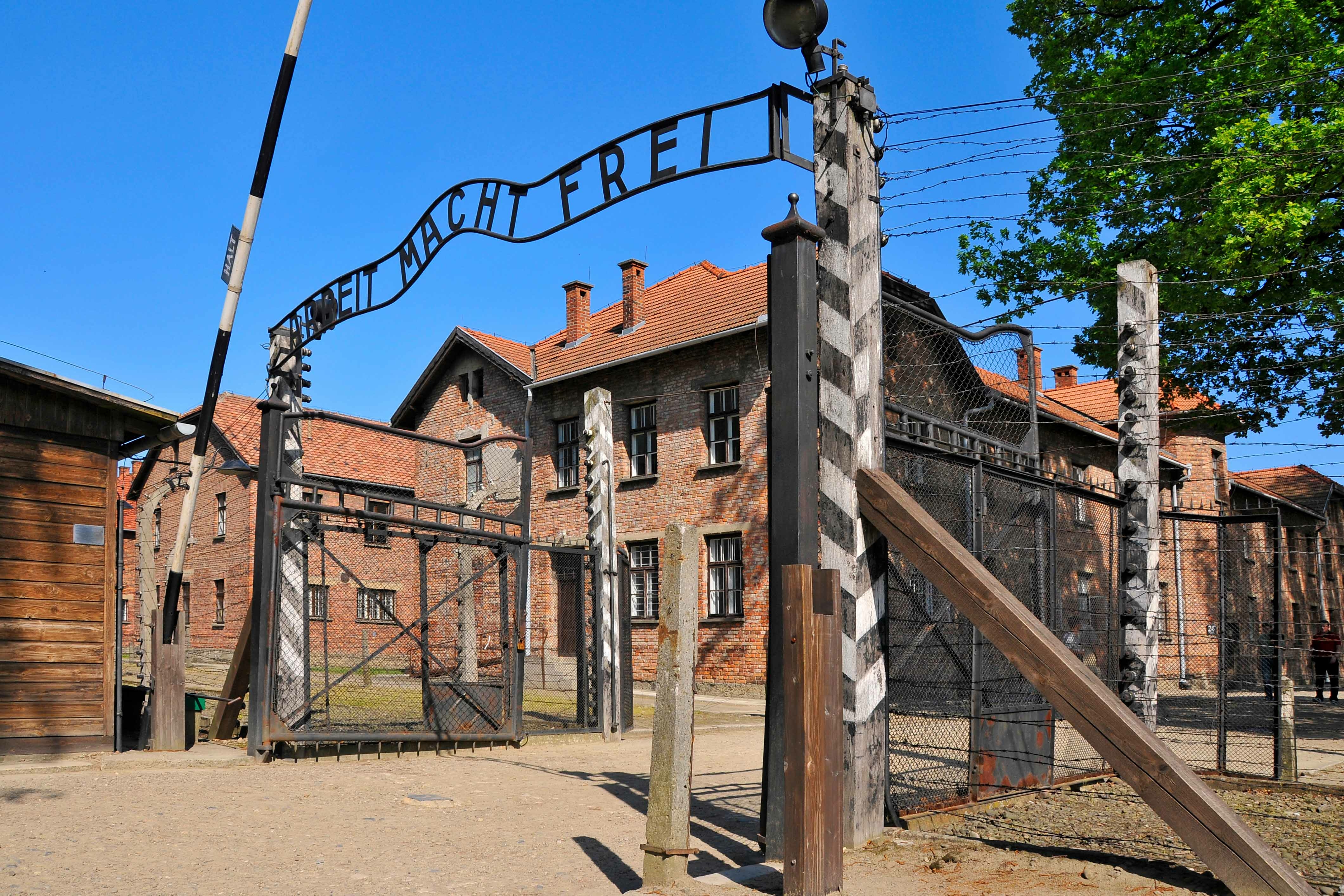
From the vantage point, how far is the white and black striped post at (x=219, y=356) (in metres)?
10.2

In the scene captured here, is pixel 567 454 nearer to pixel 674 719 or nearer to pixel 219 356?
pixel 219 356

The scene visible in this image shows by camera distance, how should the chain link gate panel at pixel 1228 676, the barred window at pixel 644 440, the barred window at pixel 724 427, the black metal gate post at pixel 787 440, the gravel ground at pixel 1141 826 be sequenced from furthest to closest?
the barred window at pixel 644 440 → the barred window at pixel 724 427 → the chain link gate panel at pixel 1228 676 → the gravel ground at pixel 1141 826 → the black metal gate post at pixel 787 440

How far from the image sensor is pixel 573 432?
25.9 m

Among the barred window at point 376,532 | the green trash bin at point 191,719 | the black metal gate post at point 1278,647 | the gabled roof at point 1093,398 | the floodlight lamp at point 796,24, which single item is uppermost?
the gabled roof at point 1093,398

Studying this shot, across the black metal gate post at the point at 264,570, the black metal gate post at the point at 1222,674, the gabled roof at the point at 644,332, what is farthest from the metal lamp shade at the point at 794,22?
the gabled roof at the point at 644,332

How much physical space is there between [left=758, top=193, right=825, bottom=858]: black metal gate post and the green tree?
309 inches

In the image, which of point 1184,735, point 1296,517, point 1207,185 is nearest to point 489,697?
point 1184,735

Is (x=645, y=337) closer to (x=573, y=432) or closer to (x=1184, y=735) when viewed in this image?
(x=573, y=432)

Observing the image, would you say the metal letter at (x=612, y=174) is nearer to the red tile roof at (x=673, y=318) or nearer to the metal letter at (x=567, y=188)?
the metal letter at (x=567, y=188)

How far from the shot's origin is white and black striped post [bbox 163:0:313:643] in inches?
402

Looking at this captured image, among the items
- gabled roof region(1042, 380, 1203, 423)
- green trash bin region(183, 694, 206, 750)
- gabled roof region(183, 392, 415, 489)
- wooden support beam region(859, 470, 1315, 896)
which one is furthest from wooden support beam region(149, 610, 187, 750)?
gabled roof region(1042, 380, 1203, 423)

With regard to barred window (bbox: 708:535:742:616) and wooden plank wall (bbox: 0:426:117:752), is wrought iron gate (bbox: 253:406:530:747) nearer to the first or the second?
wooden plank wall (bbox: 0:426:117:752)

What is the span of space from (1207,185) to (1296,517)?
3109 cm

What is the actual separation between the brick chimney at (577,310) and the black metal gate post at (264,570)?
17971mm
